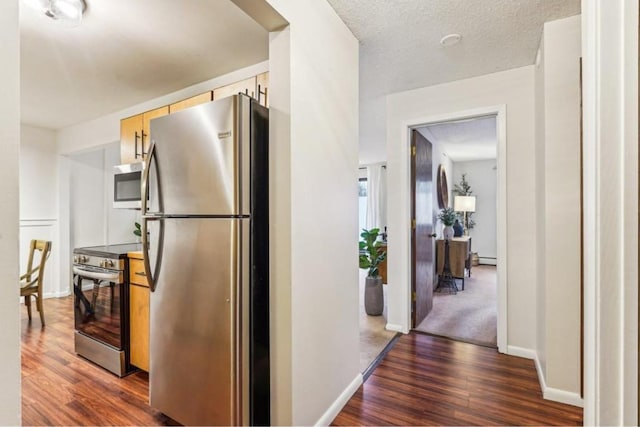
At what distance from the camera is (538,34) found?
2174 millimetres

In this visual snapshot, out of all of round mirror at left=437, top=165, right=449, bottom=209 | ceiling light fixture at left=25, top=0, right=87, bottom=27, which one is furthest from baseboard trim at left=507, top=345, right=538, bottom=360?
ceiling light fixture at left=25, top=0, right=87, bottom=27

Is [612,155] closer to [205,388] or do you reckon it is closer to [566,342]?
[205,388]

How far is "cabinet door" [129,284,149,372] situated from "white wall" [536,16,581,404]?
2.73 meters

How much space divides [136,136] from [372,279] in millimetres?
2831

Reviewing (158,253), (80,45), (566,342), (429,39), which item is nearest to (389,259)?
(566,342)

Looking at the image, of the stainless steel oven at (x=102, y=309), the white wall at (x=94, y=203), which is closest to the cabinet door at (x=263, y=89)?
the stainless steel oven at (x=102, y=309)

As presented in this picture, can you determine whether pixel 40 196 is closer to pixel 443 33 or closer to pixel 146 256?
pixel 146 256

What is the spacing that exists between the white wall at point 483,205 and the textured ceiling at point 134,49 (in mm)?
5886

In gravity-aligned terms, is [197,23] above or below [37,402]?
above

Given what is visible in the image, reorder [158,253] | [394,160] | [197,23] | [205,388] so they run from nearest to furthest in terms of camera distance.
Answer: [205,388], [158,253], [197,23], [394,160]

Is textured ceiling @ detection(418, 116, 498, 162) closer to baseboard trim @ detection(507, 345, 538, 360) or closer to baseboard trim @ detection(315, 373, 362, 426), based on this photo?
baseboard trim @ detection(507, 345, 538, 360)

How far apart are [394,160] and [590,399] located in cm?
275

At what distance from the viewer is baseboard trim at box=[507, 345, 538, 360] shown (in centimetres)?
261

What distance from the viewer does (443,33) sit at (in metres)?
2.17
